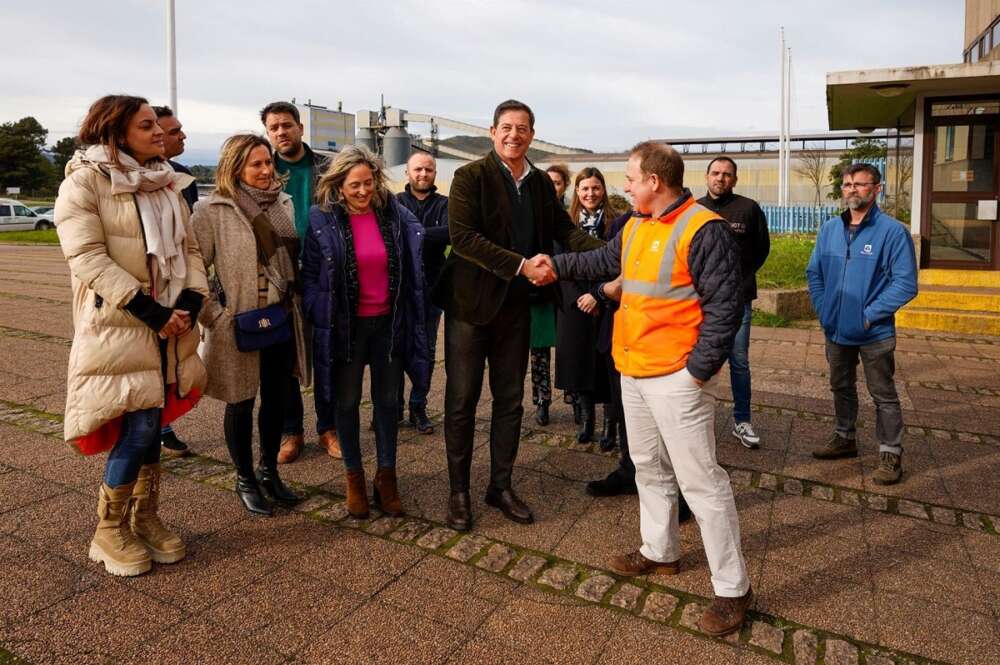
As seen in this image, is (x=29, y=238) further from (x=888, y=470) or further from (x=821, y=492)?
(x=888, y=470)

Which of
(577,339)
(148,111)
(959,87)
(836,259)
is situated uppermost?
(959,87)

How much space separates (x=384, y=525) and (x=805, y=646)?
80.8 inches

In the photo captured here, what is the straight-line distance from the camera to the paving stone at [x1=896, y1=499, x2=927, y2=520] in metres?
4.02

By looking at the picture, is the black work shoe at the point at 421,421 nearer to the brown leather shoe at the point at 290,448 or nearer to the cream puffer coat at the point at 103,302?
the brown leather shoe at the point at 290,448

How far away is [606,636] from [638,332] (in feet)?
3.93

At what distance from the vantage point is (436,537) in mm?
3686

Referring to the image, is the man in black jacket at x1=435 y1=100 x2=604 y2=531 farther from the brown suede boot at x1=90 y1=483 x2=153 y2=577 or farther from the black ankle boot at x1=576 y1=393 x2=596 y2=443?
the brown suede boot at x1=90 y1=483 x2=153 y2=577

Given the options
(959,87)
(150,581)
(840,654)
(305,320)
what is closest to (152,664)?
(150,581)

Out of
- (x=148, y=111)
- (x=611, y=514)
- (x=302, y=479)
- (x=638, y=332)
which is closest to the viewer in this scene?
(x=638, y=332)

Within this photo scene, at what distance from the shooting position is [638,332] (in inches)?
120

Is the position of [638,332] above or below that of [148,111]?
below

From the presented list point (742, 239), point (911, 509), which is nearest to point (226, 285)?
point (742, 239)

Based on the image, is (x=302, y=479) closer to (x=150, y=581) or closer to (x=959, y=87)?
(x=150, y=581)

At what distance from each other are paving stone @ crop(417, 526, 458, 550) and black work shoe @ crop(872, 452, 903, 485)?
8.67ft
